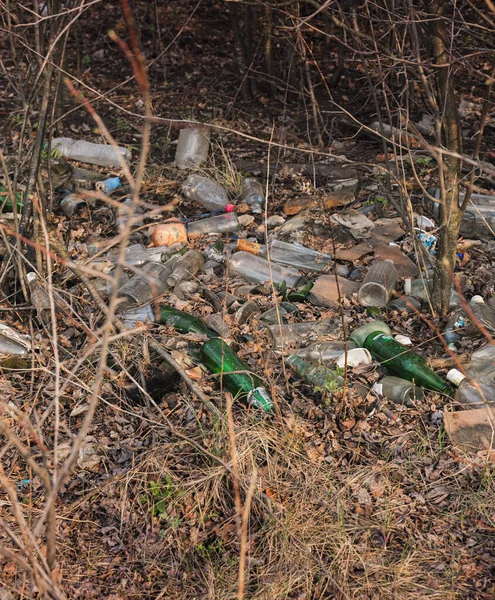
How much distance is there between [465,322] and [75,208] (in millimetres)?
2631

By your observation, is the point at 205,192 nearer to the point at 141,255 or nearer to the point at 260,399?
the point at 141,255

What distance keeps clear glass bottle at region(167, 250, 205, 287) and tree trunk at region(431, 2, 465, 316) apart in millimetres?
1289

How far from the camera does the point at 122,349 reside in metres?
2.96

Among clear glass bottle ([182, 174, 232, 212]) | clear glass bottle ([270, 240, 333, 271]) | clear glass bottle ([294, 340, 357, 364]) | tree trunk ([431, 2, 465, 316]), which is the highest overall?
tree trunk ([431, 2, 465, 316])

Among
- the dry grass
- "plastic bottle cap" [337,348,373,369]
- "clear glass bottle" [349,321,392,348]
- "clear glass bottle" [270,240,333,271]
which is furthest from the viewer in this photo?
"clear glass bottle" [270,240,333,271]

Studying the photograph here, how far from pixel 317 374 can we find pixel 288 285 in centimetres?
85

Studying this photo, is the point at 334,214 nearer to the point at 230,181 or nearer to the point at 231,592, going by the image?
the point at 230,181

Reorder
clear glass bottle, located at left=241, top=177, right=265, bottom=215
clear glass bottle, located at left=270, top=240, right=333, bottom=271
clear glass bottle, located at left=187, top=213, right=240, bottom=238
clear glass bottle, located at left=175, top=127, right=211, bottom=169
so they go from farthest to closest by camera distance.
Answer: clear glass bottle, located at left=175, top=127, right=211, bottom=169
clear glass bottle, located at left=241, top=177, right=265, bottom=215
clear glass bottle, located at left=187, top=213, right=240, bottom=238
clear glass bottle, located at left=270, top=240, right=333, bottom=271

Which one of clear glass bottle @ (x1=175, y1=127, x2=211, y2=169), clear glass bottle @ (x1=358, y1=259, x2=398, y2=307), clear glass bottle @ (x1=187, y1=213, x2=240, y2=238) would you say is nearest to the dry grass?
clear glass bottle @ (x1=358, y1=259, x2=398, y2=307)

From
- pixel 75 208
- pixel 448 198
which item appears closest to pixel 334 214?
pixel 448 198

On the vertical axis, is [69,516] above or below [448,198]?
below

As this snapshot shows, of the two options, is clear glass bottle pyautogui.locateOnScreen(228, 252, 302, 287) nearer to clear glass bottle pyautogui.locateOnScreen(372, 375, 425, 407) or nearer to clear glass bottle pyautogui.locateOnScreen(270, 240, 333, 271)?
clear glass bottle pyautogui.locateOnScreen(270, 240, 333, 271)

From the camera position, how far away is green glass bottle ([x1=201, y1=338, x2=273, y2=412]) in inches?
106

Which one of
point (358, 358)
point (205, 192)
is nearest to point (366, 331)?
point (358, 358)
